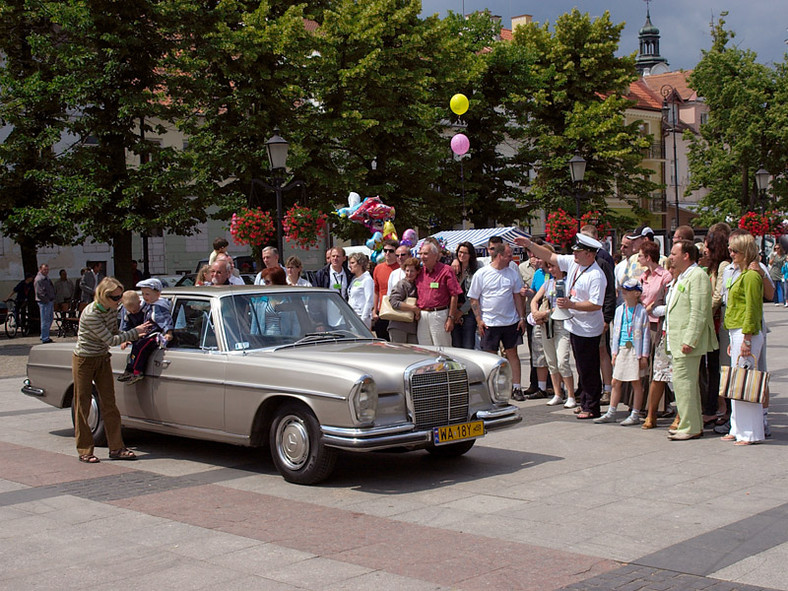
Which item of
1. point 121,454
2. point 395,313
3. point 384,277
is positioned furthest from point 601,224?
point 121,454

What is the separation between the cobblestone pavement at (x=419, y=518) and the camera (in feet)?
17.8

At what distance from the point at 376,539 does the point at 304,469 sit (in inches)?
67.6

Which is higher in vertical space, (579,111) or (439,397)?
(579,111)

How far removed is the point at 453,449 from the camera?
880 cm

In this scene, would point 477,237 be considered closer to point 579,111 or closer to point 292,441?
point 579,111

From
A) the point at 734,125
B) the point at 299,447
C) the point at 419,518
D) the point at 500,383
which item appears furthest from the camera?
the point at 734,125

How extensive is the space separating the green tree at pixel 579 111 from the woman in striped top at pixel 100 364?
36479mm

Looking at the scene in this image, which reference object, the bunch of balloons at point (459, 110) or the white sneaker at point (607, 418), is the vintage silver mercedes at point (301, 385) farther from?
the bunch of balloons at point (459, 110)

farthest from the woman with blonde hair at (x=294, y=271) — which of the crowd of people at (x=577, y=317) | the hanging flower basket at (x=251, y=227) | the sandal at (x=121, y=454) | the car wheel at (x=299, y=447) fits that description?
the hanging flower basket at (x=251, y=227)

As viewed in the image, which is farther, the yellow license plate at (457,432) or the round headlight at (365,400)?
the yellow license plate at (457,432)

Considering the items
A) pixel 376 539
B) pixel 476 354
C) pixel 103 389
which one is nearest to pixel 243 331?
pixel 103 389

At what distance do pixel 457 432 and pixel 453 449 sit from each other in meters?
0.91

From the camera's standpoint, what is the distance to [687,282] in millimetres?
9180

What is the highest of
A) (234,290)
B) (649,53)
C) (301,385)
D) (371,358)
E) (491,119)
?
(649,53)
